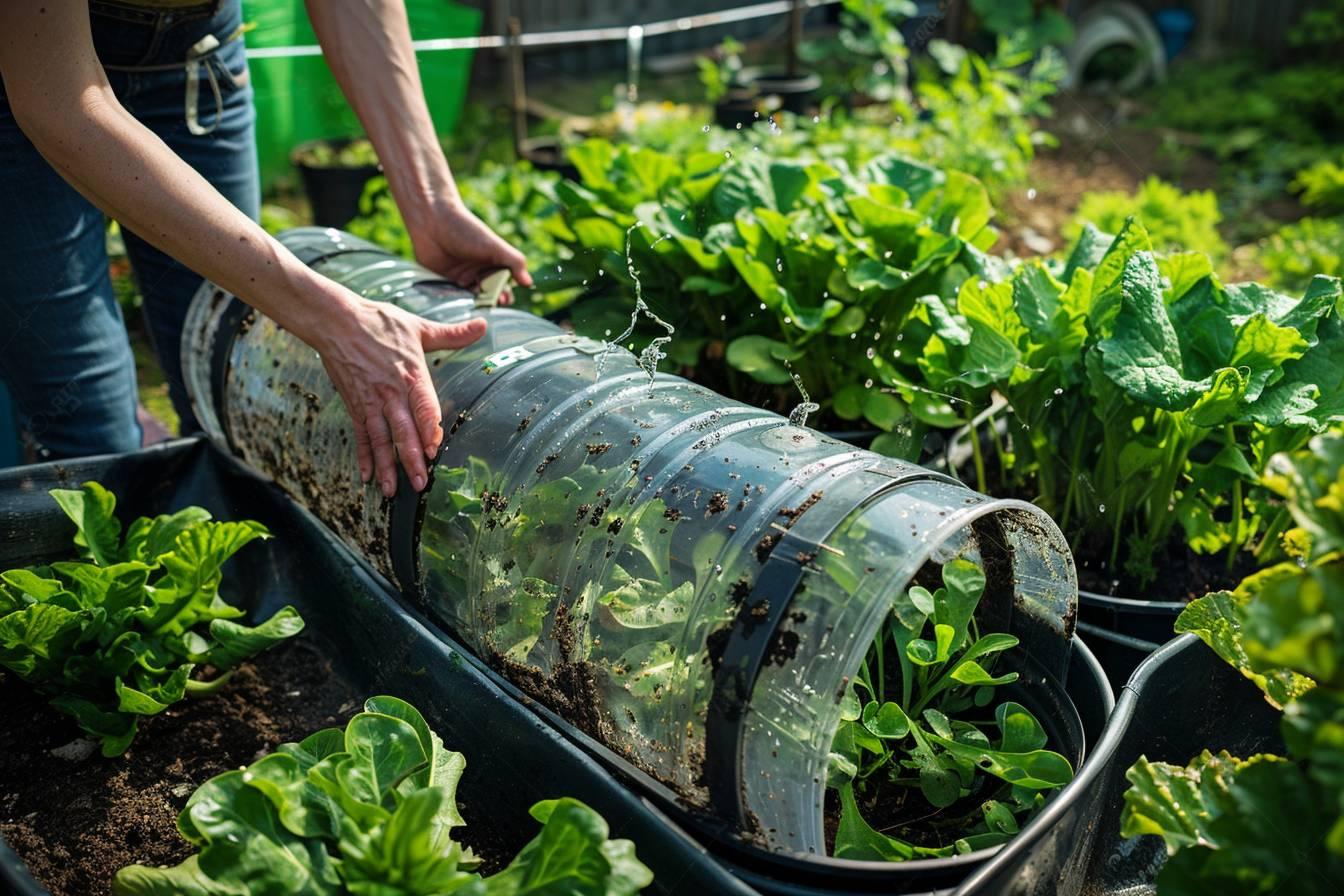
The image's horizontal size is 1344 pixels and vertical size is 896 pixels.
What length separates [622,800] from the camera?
1.35m

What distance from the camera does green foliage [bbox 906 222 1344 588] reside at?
5.80 ft

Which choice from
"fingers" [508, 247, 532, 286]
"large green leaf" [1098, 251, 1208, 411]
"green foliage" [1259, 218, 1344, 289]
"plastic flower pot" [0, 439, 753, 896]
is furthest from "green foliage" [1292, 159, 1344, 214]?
"plastic flower pot" [0, 439, 753, 896]

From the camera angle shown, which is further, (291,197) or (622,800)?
(291,197)

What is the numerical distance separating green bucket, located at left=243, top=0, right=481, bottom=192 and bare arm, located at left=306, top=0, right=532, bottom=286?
7.00 ft

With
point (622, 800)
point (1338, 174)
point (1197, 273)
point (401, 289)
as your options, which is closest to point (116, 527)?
point (401, 289)

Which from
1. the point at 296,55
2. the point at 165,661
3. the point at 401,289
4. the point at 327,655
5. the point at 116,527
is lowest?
the point at 327,655

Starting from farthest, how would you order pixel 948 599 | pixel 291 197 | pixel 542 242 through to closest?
pixel 291 197
pixel 542 242
pixel 948 599

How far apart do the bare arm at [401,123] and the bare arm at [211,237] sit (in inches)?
19.5

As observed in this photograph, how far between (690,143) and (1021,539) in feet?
9.90

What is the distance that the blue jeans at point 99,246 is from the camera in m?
1.99

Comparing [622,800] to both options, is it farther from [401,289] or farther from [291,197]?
[291,197]

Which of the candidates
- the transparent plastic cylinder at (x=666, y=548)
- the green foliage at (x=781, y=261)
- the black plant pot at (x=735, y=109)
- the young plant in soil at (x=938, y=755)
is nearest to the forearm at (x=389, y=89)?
the transparent plastic cylinder at (x=666, y=548)

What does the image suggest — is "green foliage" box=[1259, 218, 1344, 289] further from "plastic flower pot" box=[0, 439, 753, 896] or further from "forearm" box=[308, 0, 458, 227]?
"plastic flower pot" box=[0, 439, 753, 896]

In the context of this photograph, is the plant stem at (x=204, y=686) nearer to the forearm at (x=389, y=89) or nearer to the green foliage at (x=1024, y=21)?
the forearm at (x=389, y=89)
